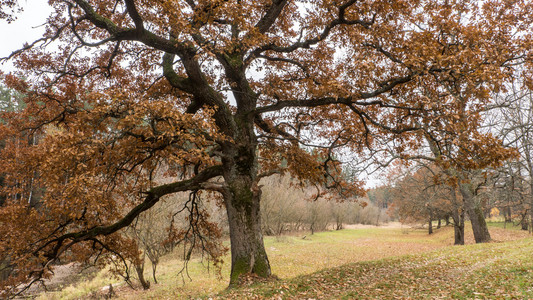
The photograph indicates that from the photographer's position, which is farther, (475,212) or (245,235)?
(475,212)

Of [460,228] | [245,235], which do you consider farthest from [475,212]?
[245,235]

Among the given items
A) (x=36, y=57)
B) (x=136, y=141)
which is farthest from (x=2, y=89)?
(x=136, y=141)

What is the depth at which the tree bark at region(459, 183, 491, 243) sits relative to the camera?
16469mm

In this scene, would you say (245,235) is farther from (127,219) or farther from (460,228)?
(460,228)

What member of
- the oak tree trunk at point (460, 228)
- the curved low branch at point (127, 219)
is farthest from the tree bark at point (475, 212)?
the curved low branch at point (127, 219)

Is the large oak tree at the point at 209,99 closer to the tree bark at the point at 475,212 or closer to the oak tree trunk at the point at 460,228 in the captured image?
the tree bark at the point at 475,212

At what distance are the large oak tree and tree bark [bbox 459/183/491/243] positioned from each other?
28.6 feet

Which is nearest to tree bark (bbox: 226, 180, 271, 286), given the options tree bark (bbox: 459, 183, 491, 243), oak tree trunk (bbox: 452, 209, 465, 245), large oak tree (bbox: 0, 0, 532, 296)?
large oak tree (bbox: 0, 0, 532, 296)

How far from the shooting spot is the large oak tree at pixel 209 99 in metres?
6.29

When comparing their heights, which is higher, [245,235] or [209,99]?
[209,99]

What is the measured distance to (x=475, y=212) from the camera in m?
17.2

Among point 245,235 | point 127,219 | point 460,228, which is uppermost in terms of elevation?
point 127,219

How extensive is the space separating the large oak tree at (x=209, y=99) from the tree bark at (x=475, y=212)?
8711 millimetres

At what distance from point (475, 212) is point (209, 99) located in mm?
17226
